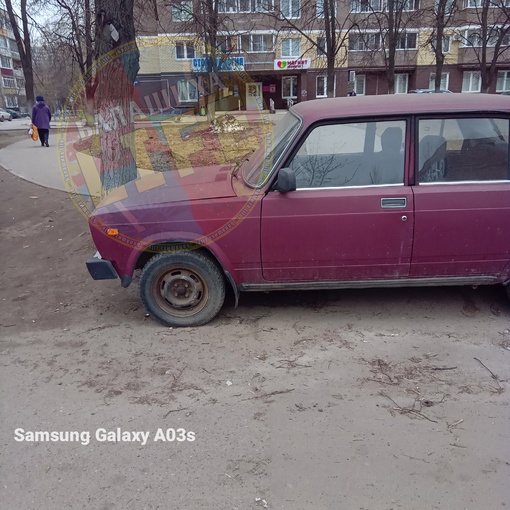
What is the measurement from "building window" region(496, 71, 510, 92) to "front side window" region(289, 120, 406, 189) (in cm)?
4737

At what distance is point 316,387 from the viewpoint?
11.1 ft

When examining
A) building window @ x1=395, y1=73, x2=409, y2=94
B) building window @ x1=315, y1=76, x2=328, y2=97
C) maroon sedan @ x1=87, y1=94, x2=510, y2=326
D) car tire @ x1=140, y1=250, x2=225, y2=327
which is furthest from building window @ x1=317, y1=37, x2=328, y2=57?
building window @ x1=395, y1=73, x2=409, y2=94

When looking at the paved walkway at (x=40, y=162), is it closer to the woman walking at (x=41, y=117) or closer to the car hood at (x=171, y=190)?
the woman walking at (x=41, y=117)

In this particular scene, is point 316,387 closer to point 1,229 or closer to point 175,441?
point 175,441

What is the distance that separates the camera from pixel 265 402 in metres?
3.21

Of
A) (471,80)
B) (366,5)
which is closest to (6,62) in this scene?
(471,80)

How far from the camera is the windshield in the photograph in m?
4.04

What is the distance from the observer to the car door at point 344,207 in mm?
3914

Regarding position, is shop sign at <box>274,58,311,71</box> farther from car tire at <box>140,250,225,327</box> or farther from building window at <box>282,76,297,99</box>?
car tire at <box>140,250,225,327</box>

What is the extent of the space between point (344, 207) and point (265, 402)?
5.45 ft

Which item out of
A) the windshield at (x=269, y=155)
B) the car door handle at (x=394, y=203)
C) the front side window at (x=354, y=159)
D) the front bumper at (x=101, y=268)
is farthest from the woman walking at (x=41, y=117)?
the car door handle at (x=394, y=203)

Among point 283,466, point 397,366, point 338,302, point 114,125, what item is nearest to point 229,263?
point 338,302

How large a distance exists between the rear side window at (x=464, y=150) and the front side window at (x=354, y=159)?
20 cm

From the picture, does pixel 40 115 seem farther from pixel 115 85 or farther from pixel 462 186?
pixel 462 186
